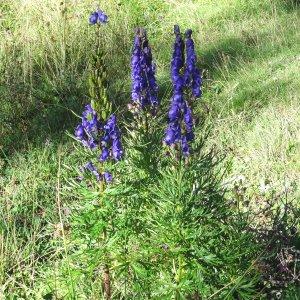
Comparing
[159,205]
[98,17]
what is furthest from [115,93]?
[159,205]

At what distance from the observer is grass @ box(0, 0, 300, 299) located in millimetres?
3830

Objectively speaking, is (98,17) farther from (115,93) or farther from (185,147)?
(115,93)

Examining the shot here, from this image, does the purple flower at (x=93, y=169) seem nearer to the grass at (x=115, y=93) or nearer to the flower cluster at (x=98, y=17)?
the grass at (x=115, y=93)

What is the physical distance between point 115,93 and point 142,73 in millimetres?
3612

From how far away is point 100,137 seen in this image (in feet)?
8.71

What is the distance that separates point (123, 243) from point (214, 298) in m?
0.54

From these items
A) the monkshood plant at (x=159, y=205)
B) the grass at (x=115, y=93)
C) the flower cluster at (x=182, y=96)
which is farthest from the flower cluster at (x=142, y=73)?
the grass at (x=115, y=93)

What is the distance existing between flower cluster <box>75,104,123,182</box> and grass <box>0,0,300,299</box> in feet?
0.73

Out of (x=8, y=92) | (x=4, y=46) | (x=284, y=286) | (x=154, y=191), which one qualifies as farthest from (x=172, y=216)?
(x=4, y=46)

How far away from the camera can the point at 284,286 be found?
2977 millimetres

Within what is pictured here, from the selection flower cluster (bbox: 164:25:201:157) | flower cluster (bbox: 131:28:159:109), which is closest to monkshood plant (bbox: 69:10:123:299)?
flower cluster (bbox: 131:28:159:109)

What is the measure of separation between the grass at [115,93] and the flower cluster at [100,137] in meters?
0.22

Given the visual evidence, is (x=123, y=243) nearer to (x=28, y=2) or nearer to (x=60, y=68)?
(x=60, y=68)

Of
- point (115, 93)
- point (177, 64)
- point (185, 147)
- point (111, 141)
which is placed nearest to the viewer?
point (177, 64)
